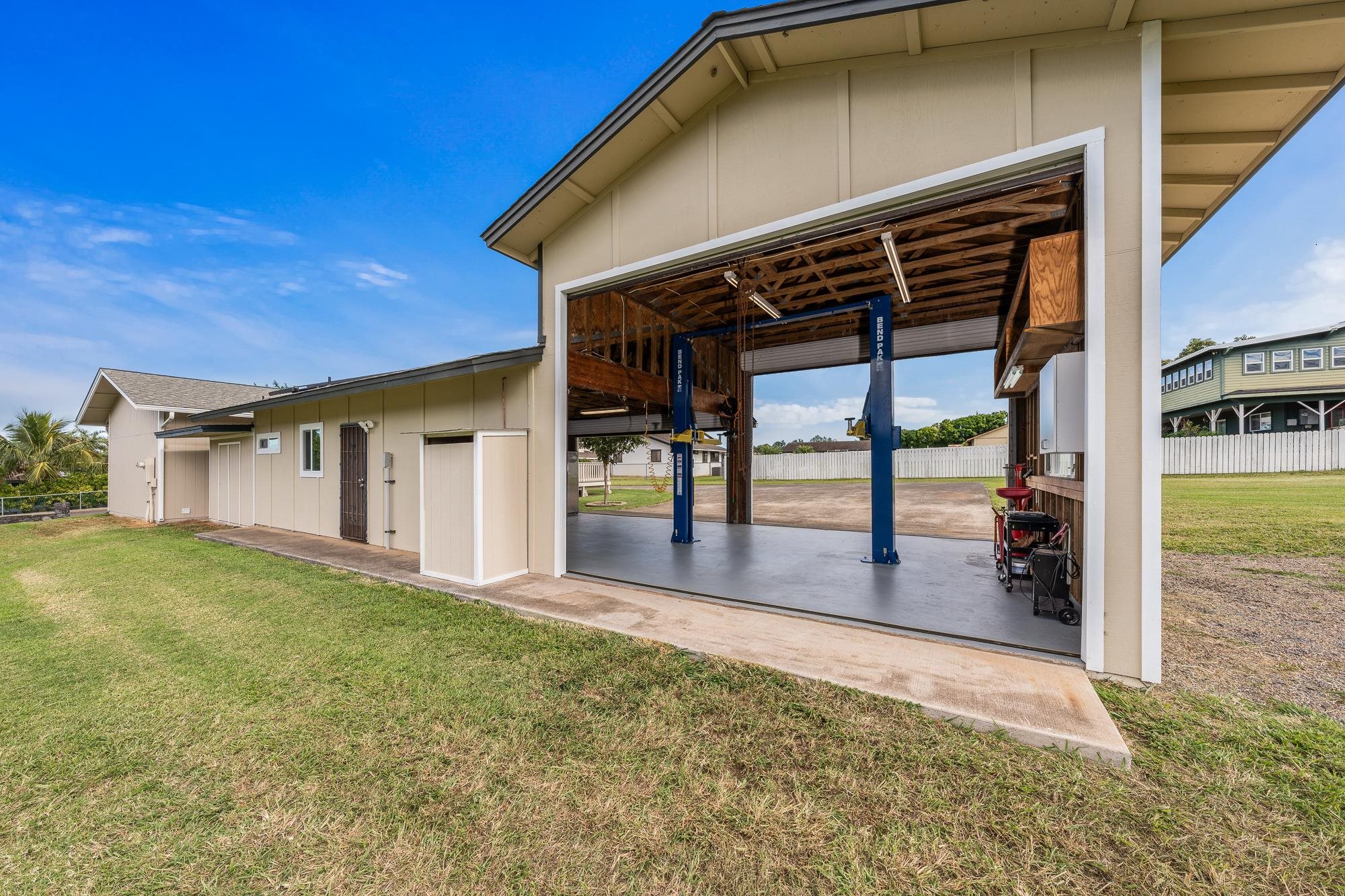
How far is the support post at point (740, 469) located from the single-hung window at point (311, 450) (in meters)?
8.18

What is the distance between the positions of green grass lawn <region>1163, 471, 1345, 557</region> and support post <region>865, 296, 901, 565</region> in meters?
4.31

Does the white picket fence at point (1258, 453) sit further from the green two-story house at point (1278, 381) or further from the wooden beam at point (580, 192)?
the wooden beam at point (580, 192)

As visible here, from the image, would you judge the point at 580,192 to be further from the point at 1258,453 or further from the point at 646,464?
the point at 646,464

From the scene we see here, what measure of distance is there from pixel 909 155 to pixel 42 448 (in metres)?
29.2

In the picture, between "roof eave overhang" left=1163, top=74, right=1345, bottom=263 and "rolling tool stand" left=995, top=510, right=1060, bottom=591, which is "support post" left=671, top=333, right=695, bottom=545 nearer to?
"rolling tool stand" left=995, top=510, right=1060, bottom=591

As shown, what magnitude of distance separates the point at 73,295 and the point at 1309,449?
54537 millimetres

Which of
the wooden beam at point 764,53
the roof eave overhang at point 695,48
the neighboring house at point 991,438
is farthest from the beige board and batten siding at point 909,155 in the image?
the neighboring house at point 991,438

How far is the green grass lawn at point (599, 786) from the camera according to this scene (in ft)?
5.49

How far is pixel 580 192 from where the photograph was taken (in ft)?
17.4

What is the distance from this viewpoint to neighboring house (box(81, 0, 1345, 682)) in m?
2.96

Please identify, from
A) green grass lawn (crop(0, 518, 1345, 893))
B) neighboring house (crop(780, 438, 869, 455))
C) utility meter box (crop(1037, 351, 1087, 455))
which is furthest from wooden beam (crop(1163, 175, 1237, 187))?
neighboring house (crop(780, 438, 869, 455))

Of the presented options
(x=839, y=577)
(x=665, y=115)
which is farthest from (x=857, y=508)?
(x=665, y=115)

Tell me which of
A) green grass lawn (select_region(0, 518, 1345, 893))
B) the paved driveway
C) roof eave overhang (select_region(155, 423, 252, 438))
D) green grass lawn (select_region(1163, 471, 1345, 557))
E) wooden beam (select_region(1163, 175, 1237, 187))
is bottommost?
the paved driveway

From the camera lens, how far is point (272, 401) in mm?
8992
